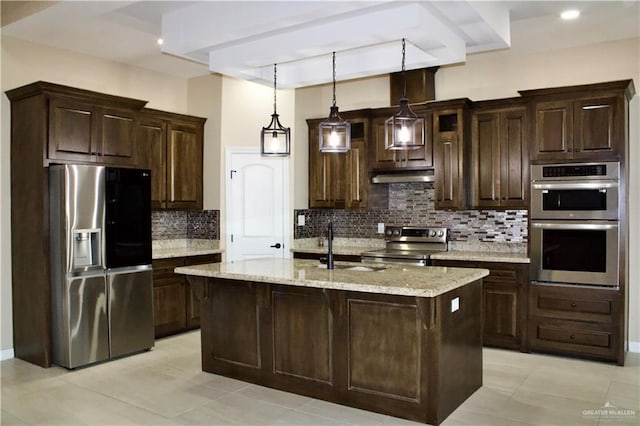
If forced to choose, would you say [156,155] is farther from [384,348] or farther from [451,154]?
[384,348]

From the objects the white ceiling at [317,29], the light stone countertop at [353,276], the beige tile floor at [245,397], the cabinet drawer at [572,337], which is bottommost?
the beige tile floor at [245,397]

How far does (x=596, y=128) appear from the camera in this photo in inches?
193

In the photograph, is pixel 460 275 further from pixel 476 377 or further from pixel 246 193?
pixel 246 193

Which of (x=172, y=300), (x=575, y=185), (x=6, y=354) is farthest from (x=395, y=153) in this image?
(x=6, y=354)

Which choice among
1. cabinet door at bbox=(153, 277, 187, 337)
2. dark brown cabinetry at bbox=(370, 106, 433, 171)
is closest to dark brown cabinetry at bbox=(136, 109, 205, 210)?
cabinet door at bbox=(153, 277, 187, 337)

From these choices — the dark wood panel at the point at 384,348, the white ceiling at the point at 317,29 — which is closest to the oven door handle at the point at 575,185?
the white ceiling at the point at 317,29

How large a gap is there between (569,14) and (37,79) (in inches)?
196

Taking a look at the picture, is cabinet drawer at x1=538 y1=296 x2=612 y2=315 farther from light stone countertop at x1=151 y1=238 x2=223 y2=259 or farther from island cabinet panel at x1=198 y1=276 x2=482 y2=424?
light stone countertop at x1=151 y1=238 x2=223 y2=259

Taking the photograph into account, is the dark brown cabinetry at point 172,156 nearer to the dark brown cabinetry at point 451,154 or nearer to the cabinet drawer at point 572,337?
A: the dark brown cabinetry at point 451,154

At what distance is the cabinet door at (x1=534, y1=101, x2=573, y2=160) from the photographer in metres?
5.03

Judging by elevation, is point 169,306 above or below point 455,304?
below

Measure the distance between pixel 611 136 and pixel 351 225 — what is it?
124 inches

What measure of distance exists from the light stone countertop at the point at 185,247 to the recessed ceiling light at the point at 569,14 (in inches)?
169

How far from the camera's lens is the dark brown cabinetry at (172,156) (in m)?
5.95
